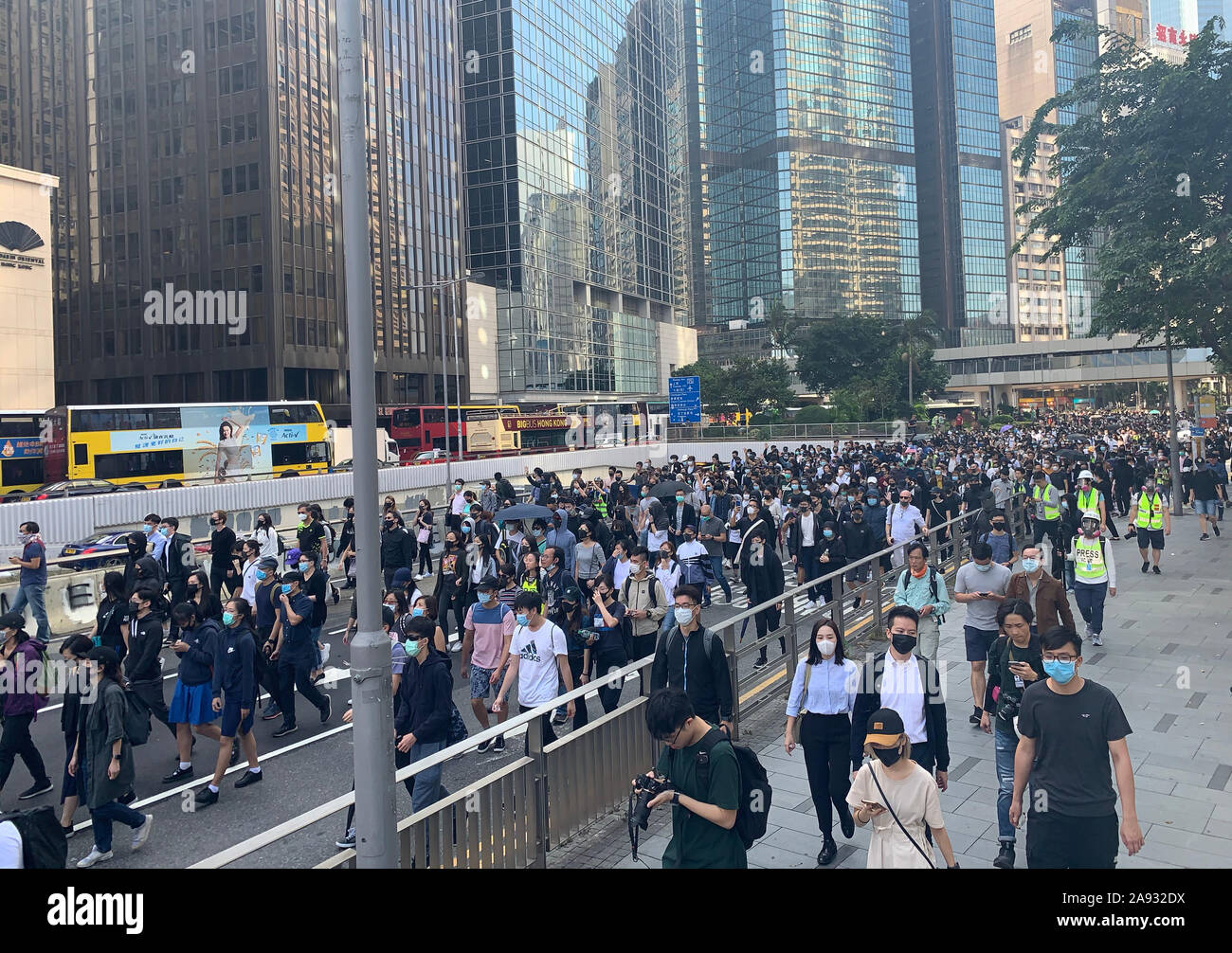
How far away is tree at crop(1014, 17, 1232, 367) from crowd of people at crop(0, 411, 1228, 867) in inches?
206

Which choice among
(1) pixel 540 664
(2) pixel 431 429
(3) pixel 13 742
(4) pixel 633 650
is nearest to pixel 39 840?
(1) pixel 540 664

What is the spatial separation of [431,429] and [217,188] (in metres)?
24.3

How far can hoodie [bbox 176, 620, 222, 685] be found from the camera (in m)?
7.58

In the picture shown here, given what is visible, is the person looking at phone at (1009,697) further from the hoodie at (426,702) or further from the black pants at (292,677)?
the black pants at (292,677)

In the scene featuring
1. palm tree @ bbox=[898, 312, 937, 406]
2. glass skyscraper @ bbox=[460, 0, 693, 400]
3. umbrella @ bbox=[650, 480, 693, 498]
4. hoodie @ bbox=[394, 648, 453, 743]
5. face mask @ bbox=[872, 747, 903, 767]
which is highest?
glass skyscraper @ bbox=[460, 0, 693, 400]

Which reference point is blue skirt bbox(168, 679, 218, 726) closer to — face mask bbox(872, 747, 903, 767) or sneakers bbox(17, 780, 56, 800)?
sneakers bbox(17, 780, 56, 800)

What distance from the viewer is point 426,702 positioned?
6.44 metres

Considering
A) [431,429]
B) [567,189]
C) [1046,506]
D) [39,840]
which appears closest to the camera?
[39,840]

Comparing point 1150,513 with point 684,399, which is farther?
point 684,399

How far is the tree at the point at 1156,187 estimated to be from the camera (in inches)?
661

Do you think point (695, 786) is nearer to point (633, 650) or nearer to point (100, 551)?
point (633, 650)

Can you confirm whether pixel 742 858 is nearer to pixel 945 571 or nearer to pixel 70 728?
pixel 70 728

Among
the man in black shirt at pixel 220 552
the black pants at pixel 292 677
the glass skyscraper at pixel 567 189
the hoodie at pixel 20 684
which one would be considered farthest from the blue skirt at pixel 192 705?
the glass skyscraper at pixel 567 189

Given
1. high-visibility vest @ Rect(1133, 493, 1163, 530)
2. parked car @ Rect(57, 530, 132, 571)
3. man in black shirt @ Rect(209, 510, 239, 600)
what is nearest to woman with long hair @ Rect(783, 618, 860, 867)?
man in black shirt @ Rect(209, 510, 239, 600)
